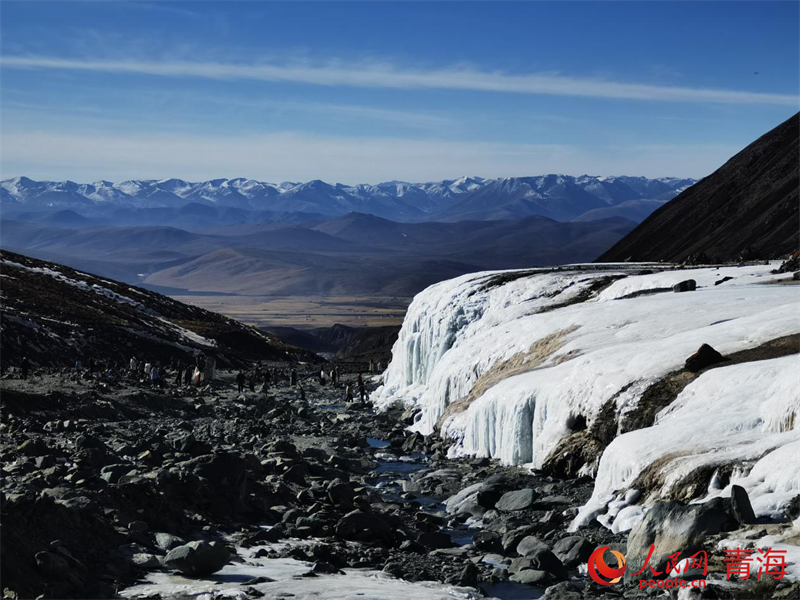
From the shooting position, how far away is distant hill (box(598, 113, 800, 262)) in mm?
104812

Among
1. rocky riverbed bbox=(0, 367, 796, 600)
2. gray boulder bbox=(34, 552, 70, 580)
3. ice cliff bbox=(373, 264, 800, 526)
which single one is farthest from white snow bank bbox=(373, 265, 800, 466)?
gray boulder bbox=(34, 552, 70, 580)

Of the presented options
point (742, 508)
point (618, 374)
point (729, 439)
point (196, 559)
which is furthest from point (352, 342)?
point (742, 508)

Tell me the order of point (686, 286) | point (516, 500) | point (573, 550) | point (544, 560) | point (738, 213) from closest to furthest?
point (544, 560) → point (573, 550) → point (516, 500) → point (686, 286) → point (738, 213)

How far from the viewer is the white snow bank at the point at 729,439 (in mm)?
18375

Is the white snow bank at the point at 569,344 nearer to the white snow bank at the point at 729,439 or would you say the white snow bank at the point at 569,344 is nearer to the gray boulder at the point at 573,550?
the white snow bank at the point at 729,439

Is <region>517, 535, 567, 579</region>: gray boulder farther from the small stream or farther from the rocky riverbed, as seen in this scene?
the small stream

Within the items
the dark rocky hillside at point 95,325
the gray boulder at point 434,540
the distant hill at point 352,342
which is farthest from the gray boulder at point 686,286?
the distant hill at point 352,342

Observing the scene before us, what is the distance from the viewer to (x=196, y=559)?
16953 mm

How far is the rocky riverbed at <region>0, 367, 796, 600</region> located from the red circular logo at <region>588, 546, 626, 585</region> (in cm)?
25

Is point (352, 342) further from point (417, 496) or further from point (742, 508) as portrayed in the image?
point (742, 508)

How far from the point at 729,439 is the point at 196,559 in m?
12.2

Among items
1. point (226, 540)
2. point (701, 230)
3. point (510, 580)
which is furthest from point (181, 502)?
point (701, 230)

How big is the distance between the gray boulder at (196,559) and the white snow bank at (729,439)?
28.7 ft

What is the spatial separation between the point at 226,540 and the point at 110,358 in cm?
5372
